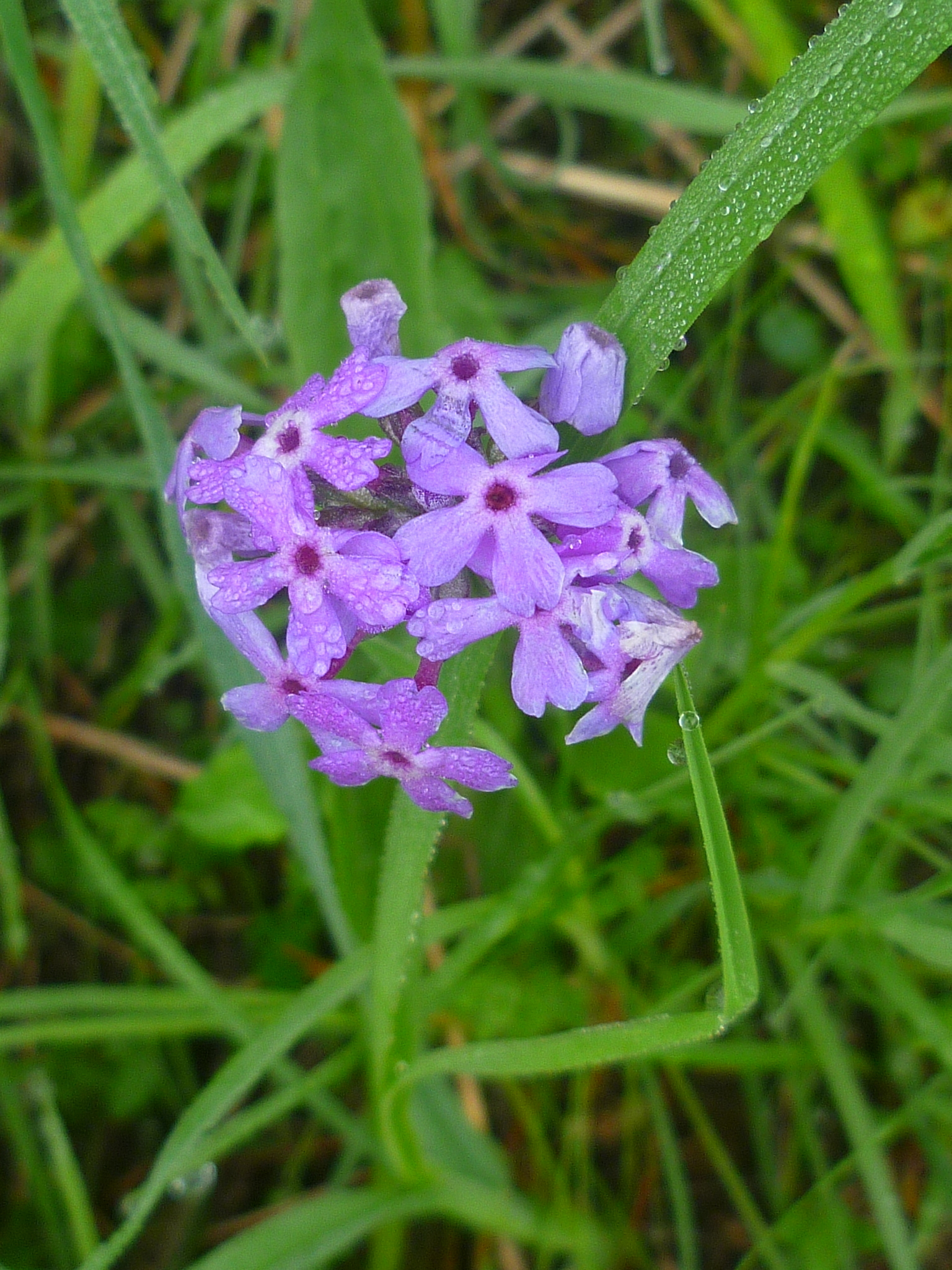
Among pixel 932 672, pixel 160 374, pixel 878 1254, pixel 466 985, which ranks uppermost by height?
pixel 160 374

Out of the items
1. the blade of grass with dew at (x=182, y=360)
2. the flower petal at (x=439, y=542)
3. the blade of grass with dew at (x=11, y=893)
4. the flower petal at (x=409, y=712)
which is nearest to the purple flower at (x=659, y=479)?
the flower petal at (x=439, y=542)

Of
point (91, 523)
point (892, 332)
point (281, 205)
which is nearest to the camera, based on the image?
point (281, 205)

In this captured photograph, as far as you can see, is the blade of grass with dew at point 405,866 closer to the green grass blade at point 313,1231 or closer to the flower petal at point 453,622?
the flower petal at point 453,622

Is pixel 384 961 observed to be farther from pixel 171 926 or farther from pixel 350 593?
pixel 171 926

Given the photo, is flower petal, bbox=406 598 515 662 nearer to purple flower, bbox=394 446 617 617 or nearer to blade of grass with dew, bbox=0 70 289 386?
purple flower, bbox=394 446 617 617

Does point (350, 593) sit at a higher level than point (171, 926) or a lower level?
higher

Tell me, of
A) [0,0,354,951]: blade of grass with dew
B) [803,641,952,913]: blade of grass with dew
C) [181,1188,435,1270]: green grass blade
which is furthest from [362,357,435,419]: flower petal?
[181,1188,435,1270]: green grass blade

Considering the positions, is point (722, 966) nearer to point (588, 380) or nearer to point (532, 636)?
point (532, 636)

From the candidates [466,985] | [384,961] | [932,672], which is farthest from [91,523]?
[932,672]

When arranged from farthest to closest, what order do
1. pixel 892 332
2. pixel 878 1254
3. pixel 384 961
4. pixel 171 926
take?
1. pixel 171 926
2. pixel 892 332
3. pixel 878 1254
4. pixel 384 961
